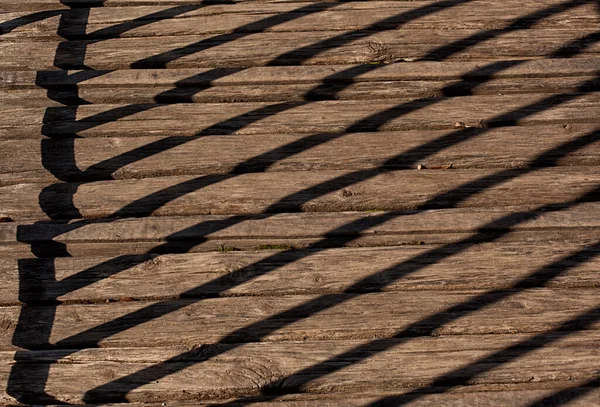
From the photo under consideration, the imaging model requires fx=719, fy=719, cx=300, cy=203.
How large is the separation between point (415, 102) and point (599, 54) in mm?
1213

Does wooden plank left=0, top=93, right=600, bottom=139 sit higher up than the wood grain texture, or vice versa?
wooden plank left=0, top=93, right=600, bottom=139

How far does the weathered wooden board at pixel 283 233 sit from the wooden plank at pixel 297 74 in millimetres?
A: 1004

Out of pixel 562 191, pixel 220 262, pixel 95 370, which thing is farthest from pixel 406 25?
pixel 95 370

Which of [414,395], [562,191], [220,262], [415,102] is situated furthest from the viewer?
[415,102]

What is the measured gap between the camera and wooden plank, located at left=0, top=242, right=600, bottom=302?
11.0 ft

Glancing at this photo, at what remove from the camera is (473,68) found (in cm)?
418

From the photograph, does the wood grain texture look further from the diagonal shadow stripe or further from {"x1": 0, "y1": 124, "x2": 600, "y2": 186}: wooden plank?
{"x1": 0, "y1": 124, "x2": 600, "y2": 186}: wooden plank

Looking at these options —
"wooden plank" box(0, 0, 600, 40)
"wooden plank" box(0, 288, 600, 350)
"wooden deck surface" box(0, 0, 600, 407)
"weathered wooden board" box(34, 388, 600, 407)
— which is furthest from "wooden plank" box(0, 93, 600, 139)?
"weathered wooden board" box(34, 388, 600, 407)

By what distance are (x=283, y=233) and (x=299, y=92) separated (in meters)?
1.00

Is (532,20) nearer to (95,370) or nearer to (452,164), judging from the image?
(452,164)

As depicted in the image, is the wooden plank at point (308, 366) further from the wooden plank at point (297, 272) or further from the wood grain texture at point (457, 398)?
the wooden plank at point (297, 272)

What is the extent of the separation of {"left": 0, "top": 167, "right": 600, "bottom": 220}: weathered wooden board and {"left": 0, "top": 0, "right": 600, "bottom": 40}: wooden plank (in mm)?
1181

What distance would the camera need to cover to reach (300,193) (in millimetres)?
3678

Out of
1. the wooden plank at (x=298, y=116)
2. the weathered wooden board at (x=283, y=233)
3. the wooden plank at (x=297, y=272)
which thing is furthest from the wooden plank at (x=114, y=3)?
the wooden plank at (x=297, y=272)
